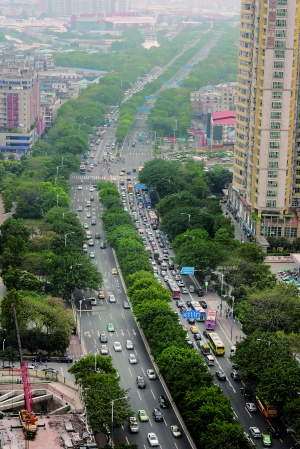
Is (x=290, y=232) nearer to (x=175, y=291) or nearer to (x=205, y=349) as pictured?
(x=175, y=291)

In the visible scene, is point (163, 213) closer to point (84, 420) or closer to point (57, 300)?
point (57, 300)

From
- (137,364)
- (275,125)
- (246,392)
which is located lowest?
(137,364)

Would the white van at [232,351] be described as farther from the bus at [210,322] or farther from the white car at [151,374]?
the white car at [151,374]

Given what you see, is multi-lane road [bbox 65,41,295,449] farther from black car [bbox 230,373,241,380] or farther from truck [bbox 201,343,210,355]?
truck [bbox 201,343,210,355]

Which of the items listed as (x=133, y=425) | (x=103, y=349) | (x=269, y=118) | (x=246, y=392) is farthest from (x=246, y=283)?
(x=133, y=425)

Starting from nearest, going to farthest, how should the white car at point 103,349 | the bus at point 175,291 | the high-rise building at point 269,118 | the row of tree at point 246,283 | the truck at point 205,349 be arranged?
the row of tree at point 246,283
the white car at point 103,349
the truck at point 205,349
the bus at point 175,291
the high-rise building at point 269,118

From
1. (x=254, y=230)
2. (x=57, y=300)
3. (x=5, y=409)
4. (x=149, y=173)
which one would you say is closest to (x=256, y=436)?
(x=5, y=409)

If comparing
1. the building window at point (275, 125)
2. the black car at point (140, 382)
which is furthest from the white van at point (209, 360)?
the building window at point (275, 125)
